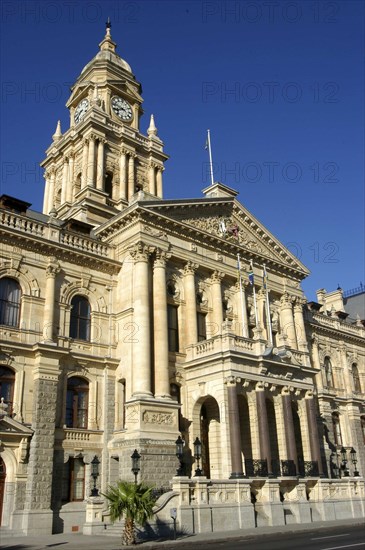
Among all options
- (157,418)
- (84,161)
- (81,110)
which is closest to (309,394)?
(157,418)

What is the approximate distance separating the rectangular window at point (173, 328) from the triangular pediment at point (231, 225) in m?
5.91

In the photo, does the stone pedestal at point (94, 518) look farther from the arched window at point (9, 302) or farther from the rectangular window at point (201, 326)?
the rectangular window at point (201, 326)

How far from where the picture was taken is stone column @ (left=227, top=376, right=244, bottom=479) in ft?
95.3

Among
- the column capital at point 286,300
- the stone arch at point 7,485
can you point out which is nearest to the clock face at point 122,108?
the column capital at point 286,300

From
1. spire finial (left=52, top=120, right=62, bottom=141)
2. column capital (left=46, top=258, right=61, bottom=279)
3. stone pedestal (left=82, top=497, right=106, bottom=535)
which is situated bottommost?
stone pedestal (left=82, top=497, right=106, bottom=535)

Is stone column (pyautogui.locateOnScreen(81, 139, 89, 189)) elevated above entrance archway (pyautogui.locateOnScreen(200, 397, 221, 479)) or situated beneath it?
elevated above

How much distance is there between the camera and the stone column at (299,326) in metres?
41.8

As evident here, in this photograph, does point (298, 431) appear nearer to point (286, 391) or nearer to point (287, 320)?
point (286, 391)

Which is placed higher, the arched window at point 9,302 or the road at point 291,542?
the arched window at point 9,302

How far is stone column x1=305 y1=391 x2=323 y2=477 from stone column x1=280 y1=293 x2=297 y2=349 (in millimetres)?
5809

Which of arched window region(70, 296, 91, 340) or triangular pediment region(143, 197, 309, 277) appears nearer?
arched window region(70, 296, 91, 340)

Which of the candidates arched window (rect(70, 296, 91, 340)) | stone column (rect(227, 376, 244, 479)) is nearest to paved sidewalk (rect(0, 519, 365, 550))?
stone column (rect(227, 376, 244, 479))

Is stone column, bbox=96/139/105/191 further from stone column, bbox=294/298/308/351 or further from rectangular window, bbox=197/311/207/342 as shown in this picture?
stone column, bbox=294/298/308/351

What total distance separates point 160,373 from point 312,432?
11.6 meters
